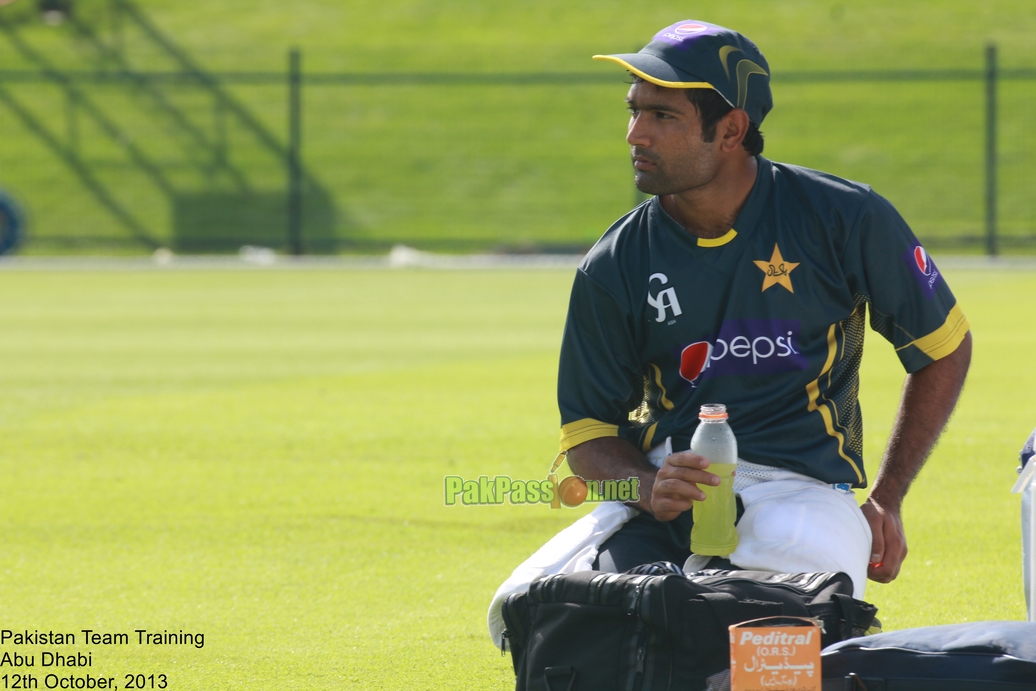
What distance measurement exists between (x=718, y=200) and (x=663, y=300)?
0.30m

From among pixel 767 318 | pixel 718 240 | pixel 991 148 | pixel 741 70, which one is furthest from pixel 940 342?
pixel 991 148

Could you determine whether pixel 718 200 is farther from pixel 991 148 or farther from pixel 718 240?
pixel 991 148

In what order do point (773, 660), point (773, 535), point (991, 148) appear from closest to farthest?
point (773, 660) < point (773, 535) < point (991, 148)

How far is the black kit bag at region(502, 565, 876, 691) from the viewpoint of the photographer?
2883 millimetres

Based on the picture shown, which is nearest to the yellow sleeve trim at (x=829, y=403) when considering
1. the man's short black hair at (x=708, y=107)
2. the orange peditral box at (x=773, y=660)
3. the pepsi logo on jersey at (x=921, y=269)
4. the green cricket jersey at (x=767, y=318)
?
the green cricket jersey at (x=767, y=318)

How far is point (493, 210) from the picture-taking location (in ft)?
84.6

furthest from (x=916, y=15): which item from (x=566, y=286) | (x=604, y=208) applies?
(x=566, y=286)

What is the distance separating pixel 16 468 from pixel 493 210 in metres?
19.4

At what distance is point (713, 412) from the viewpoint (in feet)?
10.5

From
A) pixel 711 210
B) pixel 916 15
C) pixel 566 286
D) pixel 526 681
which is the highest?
pixel 916 15

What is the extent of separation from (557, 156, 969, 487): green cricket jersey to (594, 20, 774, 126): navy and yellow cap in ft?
0.88

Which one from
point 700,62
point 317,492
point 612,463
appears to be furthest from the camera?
point 317,492

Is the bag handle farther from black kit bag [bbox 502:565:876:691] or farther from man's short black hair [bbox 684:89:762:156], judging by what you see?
man's short black hair [bbox 684:89:762:156]

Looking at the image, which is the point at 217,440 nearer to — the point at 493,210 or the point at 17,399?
the point at 17,399
